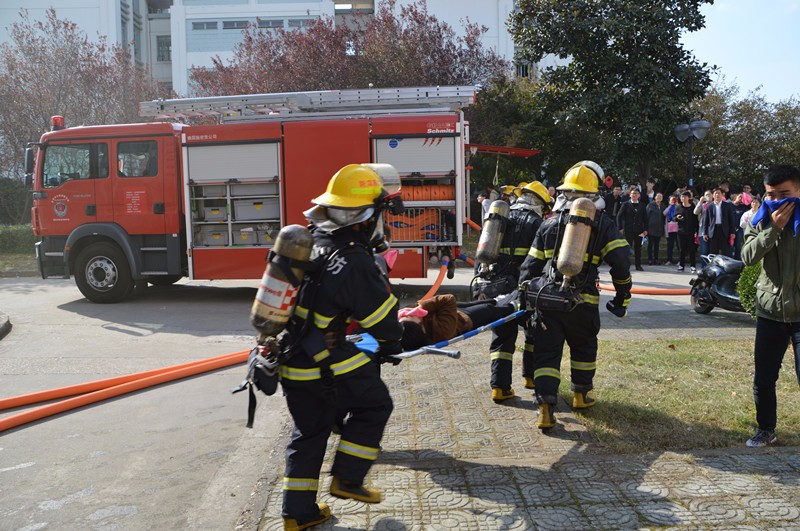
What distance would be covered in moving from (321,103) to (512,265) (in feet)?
19.7

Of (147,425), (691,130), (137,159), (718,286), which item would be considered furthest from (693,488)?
(691,130)

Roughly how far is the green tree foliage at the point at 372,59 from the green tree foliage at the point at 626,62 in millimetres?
2531

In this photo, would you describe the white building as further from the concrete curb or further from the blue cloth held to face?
the blue cloth held to face

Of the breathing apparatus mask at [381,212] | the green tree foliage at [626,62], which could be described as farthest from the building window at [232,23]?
the breathing apparatus mask at [381,212]

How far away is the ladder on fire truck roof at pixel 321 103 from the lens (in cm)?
1070

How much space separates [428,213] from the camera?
423 inches

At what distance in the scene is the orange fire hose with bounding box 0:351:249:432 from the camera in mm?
5582

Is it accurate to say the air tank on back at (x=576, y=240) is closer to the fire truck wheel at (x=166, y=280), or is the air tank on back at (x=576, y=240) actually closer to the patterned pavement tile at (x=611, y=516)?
the patterned pavement tile at (x=611, y=516)

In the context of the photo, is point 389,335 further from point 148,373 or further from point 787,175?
point 148,373

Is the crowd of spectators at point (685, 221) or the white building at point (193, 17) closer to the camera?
the crowd of spectators at point (685, 221)

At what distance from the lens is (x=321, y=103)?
36.1 feet

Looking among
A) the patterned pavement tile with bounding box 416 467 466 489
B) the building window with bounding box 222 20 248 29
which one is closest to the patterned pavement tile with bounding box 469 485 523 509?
the patterned pavement tile with bounding box 416 467 466 489

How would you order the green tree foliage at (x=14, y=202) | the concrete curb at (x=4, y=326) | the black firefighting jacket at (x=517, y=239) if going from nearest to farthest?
the black firefighting jacket at (x=517, y=239)
the concrete curb at (x=4, y=326)
the green tree foliage at (x=14, y=202)

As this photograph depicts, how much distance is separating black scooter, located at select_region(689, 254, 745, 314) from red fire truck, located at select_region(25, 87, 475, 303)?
348cm
